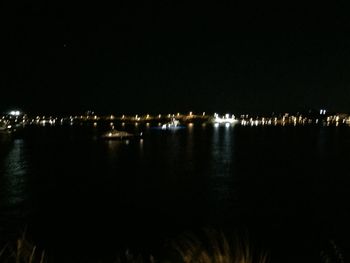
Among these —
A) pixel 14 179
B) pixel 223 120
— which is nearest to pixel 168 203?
pixel 14 179

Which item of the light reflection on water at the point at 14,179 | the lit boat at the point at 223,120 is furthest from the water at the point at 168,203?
the lit boat at the point at 223,120

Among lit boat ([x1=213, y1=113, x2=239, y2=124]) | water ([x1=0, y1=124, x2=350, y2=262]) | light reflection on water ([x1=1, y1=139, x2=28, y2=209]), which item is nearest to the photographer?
water ([x1=0, y1=124, x2=350, y2=262])

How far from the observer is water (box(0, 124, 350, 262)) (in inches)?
500

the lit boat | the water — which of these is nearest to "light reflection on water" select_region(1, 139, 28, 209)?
the water

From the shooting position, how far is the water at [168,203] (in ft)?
41.7

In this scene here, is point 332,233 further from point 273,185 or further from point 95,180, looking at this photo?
point 95,180

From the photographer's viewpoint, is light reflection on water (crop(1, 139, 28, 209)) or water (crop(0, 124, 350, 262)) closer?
water (crop(0, 124, 350, 262))

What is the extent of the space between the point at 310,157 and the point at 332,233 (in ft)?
73.9

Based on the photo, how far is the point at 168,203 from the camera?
17.2 m

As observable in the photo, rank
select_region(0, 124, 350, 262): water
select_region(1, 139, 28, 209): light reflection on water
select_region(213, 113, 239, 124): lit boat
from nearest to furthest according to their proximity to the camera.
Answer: select_region(0, 124, 350, 262): water, select_region(1, 139, 28, 209): light reflection on water, select_region(213, 113, 239, 124): lit boat

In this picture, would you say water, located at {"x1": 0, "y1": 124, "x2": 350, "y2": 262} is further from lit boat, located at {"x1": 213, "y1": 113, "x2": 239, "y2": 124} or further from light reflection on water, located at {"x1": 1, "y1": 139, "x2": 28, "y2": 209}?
lit boat, located at {"x1": 213, "y1": 113, "x2": 239, "y2": 124}

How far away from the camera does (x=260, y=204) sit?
17.0 metres

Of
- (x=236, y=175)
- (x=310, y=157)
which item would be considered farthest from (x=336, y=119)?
(x=236, y=175)

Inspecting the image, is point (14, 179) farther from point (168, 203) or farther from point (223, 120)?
point (223, 120)
